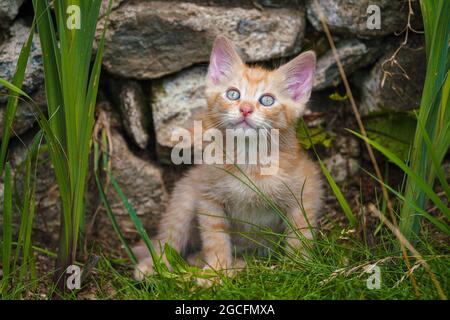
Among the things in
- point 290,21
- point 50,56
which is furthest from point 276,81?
point 50,56

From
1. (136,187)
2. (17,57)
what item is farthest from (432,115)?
(17,57)

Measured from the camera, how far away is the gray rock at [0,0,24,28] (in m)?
2.34

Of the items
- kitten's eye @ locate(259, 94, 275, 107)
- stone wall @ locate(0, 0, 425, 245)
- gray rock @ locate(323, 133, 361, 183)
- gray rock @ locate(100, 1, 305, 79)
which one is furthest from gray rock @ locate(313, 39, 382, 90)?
kitten's eye @ locate(259, 94, 275, 107)

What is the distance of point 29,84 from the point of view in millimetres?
2447

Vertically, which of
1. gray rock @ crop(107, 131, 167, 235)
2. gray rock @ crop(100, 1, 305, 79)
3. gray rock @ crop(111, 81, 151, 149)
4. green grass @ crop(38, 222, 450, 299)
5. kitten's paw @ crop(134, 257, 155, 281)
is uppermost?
gray rock @ crop(100, 1, 305, 79)

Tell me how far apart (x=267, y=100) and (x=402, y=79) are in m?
0.63

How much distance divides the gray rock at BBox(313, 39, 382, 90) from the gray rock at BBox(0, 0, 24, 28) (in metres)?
1.18

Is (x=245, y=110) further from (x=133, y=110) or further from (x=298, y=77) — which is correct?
(x=133, y=110)

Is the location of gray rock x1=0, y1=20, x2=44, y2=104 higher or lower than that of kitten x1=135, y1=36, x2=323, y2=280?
higher

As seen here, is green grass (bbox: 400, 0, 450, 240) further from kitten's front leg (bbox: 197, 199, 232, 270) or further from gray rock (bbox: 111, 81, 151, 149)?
gray rock (bbox: 111, 81, 151, 149)

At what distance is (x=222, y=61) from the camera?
2.37m
